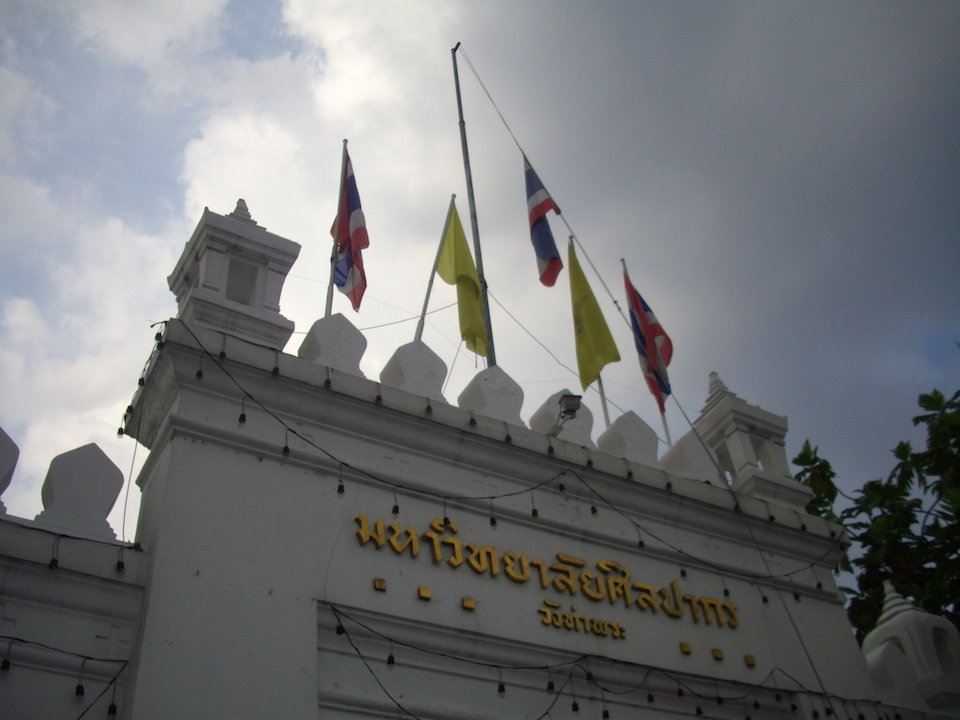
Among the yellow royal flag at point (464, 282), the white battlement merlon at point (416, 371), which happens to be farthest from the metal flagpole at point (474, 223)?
the white battlement merlon at point (416, 371)

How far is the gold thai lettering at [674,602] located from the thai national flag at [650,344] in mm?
2580

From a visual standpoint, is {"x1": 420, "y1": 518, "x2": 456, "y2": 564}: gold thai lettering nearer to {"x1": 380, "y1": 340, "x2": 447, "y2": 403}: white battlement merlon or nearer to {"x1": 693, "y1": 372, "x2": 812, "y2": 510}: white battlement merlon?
{"x1": 380, "y1": 340, "x2": 447, "y2": 403}: white battlement merlon

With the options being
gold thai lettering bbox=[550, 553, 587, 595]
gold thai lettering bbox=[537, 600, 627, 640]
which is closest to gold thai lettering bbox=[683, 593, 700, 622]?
gold thai lettering bbox=[537, 600, 627, 640]

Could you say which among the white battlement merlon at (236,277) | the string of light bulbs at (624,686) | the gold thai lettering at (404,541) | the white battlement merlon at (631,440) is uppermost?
the white battlement merlon at (236,277)

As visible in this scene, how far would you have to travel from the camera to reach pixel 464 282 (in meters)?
9.88

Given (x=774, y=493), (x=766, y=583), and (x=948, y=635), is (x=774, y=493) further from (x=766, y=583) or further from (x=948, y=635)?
(x=948, y=635)

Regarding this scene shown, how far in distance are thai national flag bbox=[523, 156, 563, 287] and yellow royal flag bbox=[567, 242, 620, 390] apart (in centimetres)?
33

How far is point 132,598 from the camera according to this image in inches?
222

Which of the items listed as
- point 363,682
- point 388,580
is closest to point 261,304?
point 388,580

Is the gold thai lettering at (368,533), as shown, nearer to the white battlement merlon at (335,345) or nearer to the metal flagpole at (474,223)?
the white battlement merlon at (335,345)

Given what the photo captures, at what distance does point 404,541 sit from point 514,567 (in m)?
0.96

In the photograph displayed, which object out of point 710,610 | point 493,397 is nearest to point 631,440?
point 493,397

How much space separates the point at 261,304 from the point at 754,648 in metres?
5.22

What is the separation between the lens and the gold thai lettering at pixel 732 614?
26.8ft
